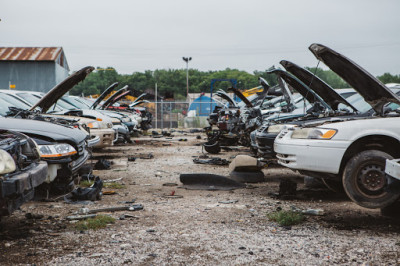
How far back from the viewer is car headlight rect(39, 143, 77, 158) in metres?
5.32

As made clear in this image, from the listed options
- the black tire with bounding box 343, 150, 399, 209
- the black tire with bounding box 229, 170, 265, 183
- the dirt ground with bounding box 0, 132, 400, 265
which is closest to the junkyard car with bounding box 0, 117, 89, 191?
the dirt ground with bounding box 0, 132, 400, 265

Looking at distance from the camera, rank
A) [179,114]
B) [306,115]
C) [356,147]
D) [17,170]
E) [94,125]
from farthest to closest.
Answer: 1. [179,114]
2. [94,125]
3. [306,115]
4. [356,147]
5. [17,170]

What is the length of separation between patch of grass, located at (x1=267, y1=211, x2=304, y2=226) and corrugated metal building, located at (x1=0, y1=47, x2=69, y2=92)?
31304 millimetres


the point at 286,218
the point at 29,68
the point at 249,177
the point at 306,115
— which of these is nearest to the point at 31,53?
the point at 29,68

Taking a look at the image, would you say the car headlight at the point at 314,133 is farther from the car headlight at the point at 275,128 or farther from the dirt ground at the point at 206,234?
the car headlight at the point at 275,128

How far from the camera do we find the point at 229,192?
6.94 m

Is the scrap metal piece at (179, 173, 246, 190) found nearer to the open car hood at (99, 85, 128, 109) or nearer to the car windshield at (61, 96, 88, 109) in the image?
the car windshield at (61, 96, 88, 109)

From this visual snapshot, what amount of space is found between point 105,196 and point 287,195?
9.12ft

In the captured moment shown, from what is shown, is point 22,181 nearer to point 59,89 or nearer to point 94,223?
point 94,223

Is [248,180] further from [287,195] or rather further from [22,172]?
[22,172]

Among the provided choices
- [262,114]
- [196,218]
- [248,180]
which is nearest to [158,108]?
[262,114]

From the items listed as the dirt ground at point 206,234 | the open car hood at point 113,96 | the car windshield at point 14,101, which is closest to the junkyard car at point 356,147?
the dirt ground at point 206,234

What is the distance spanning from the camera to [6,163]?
3.56 meters

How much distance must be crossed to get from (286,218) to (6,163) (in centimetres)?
301
